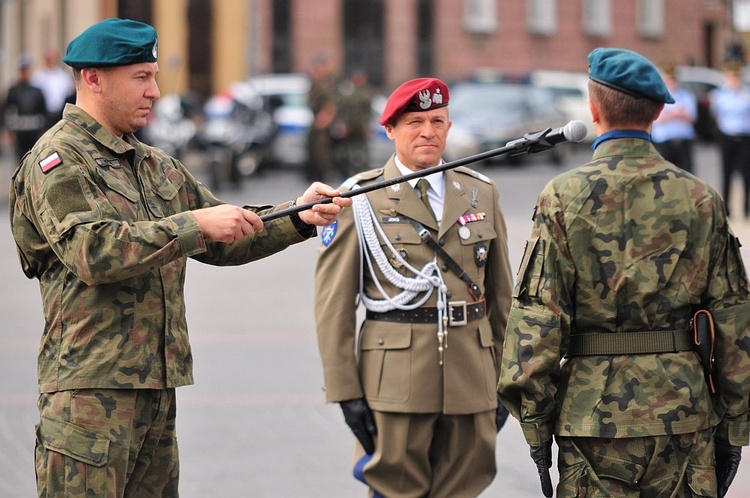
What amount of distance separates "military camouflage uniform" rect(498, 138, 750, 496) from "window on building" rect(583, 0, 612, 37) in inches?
1634

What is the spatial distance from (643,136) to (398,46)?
34608 millimetres

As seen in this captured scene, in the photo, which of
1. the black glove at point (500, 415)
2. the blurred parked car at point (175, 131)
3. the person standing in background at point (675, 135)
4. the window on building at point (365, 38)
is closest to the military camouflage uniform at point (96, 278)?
the black glove at point (500, 415)

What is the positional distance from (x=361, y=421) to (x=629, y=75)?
184 centimetres

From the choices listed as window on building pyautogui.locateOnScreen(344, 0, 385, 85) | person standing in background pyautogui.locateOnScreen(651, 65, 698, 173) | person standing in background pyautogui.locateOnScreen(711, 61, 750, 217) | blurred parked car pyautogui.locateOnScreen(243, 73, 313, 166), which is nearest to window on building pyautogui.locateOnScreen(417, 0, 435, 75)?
window on building pyautogui.locateOnScreen(344, 0, 385, 85)

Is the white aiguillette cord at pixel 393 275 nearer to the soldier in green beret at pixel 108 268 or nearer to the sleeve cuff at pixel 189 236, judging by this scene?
the soldier in green beret at pixel 108 268

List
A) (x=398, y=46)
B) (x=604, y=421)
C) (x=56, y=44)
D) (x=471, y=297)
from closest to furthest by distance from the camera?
1. (x=604, y=421)
2. (x=471, y=297)
3. (x=56, y=44)
4. (x=398, y=46)

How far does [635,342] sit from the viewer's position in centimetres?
378

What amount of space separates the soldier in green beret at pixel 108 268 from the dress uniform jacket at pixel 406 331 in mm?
991

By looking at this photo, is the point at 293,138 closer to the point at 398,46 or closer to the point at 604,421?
the point at 398,46

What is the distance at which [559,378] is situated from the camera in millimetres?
3865

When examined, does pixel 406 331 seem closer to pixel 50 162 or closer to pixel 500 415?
pixel 500 415

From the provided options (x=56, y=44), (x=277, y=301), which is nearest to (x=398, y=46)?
(x=56, y=44)

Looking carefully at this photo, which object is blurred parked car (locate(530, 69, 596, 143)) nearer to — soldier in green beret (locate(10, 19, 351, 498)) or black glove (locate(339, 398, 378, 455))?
black glove (locate(339, 398, 378, 455))

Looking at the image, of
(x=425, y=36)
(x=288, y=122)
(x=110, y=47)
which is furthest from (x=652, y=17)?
(x=110, y=47)
